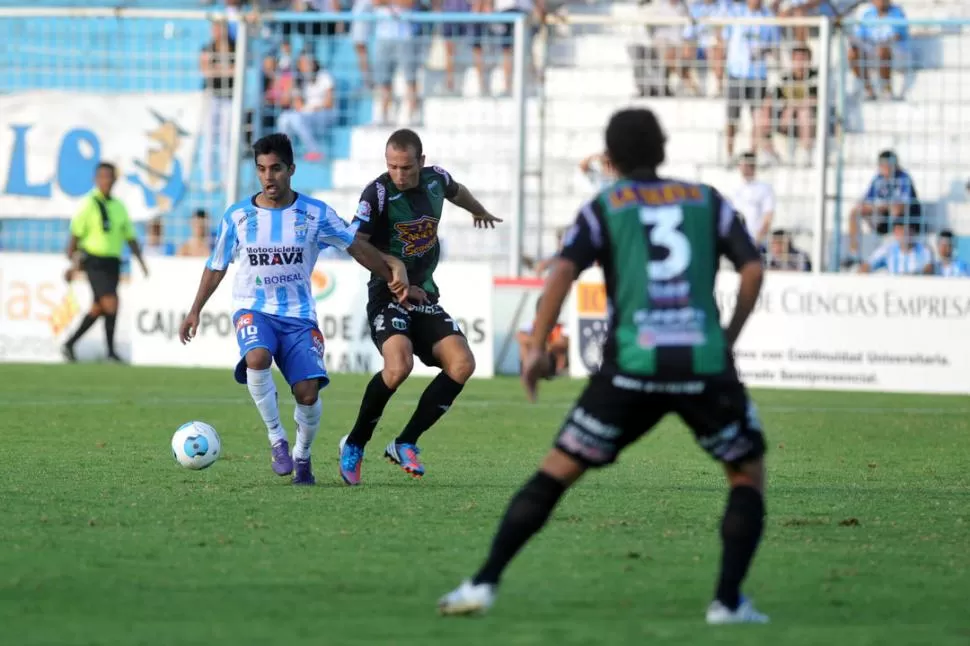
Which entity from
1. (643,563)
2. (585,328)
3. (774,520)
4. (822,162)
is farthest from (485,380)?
(643,563)

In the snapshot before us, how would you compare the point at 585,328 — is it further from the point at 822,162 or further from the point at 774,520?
the point at 774,520

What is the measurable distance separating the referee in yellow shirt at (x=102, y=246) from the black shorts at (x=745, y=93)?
738cm

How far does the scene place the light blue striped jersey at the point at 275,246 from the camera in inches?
365

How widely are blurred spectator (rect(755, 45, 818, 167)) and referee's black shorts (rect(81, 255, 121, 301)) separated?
8000 mm

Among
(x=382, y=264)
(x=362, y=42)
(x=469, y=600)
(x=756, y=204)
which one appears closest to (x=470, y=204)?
(x=382, y=264)

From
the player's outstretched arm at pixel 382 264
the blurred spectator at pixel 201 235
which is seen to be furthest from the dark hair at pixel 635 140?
the blurred spectator at pixel 201 235

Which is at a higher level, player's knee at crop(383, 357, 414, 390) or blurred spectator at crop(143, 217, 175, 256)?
blurred spectator at crop(143, 217, 175, 256)

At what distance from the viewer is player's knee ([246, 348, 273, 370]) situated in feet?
30.2

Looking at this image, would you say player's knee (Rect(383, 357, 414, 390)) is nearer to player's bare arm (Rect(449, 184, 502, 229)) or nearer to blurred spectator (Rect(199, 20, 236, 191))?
player's bare arm (Rect(449, 184, 502, 229))

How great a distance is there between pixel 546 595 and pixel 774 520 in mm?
2462

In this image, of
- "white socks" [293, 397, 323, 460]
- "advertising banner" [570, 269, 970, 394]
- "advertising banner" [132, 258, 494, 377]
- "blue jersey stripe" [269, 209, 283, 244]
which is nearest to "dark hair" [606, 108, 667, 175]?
"blue jersey stripe" [269, 209, 283, 244]

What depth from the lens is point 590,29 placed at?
2294 cm

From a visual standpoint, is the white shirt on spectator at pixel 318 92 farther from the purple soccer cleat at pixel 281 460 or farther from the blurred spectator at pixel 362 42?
the purple soccer cleat at pixel 281 460

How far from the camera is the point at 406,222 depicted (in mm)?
9656
